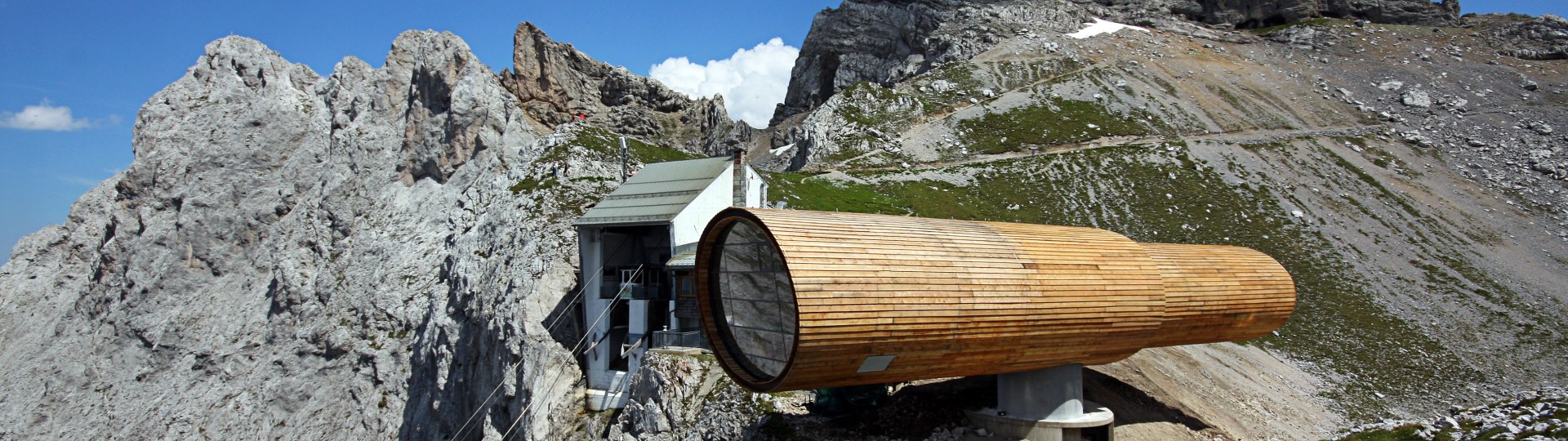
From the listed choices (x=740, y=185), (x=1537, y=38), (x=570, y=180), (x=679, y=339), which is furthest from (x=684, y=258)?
(x=1537, y=38)

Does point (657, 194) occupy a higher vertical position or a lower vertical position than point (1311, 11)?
lower

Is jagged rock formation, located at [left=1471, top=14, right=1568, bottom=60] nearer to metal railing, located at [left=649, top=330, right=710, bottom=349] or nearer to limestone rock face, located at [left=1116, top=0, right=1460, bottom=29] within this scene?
limestone rock face, located at [left=1116, top=0, right=1460, bottom=29]

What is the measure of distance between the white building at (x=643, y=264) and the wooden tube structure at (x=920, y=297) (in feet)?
28.4

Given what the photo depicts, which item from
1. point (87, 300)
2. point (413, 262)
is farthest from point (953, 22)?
point (87, 300)

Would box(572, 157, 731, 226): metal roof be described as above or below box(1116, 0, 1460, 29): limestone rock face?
below

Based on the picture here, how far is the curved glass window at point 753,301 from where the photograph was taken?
16.7 meters

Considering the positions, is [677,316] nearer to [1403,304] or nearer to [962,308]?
[962,308]

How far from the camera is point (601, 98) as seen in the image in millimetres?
67688

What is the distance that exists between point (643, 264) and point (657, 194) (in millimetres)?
2756

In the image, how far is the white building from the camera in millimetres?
27297

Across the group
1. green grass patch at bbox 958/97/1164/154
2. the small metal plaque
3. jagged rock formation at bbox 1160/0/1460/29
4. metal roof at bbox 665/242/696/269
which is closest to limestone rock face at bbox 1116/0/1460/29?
jagged rock formation at bbox 1160/0/1460/29

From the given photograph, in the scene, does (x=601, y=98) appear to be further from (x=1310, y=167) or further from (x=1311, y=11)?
(x=1311, y=11)

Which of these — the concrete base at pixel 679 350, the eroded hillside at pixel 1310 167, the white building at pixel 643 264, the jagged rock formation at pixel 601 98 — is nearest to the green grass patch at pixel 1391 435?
the eroded hillside at pixel 1310 167

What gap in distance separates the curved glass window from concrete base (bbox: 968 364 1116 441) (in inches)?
249
